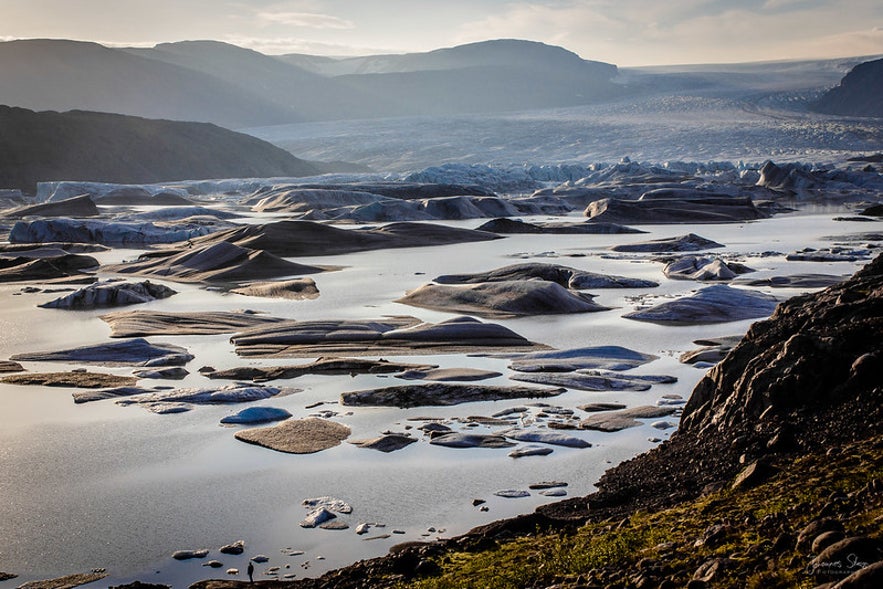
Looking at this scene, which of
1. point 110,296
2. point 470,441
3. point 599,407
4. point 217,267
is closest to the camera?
point 470,441

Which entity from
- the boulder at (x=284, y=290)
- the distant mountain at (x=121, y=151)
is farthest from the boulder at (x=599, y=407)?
the distant mountain at (x=121, y=151)

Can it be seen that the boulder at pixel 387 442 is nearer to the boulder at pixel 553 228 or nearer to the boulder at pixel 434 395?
the boulder at pixel 434 395

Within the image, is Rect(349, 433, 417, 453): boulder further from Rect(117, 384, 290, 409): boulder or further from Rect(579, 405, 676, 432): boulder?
Rect(117, 384, 290, 409): boulder

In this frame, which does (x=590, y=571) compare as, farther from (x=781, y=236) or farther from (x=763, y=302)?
(x=781, y=236)

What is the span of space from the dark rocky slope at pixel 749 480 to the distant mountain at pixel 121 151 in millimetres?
59360

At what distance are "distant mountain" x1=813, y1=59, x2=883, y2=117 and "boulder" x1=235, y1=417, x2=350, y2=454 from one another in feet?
280

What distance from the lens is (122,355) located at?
9.77 meters

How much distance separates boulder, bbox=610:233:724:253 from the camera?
21734 mm

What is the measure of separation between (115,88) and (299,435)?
431ft

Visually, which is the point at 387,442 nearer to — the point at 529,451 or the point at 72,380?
the point at 529,451

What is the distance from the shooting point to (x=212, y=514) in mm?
5535

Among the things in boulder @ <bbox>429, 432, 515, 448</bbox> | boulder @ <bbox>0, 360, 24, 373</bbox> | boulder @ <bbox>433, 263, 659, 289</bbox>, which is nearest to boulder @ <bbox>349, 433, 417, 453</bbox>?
boulder @ <bbox>429, 432, 515, 448</bbox>

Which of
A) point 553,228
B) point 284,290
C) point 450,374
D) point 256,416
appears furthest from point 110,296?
point 553,228

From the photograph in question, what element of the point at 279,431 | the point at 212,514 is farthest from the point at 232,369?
the point at 212,514
